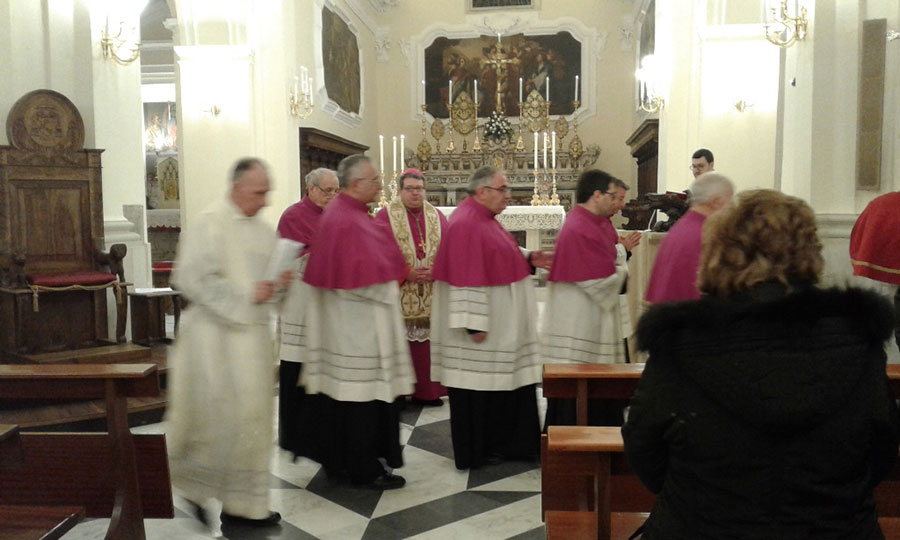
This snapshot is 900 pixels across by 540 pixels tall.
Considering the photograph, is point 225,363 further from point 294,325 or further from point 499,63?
point 499,63

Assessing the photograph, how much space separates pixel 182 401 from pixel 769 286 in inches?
106

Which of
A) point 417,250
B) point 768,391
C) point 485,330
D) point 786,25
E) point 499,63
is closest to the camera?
point 768,391

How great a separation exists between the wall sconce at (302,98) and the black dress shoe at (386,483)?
795 cm

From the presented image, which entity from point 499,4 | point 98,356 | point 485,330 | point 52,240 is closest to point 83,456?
point 485,330

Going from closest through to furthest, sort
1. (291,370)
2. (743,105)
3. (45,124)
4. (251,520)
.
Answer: (251,520)
(291,370)
(45,124)
(743,105)

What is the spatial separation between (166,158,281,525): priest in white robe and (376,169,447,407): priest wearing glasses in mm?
2187

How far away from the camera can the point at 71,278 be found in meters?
6.59

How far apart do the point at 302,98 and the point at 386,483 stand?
8015 millimetres

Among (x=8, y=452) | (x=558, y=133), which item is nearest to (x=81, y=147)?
(x=8, y=452)

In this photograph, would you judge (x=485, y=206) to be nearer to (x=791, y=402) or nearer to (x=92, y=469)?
(x=92, y=469)

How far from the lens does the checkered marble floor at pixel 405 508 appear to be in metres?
3.59

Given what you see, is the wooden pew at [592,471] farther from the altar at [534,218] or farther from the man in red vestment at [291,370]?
the altar at [534,218]

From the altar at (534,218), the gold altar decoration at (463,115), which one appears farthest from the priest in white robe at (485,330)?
the gold altar decoration at (463,115)

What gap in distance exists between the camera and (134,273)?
26.5 ft
